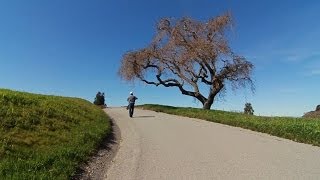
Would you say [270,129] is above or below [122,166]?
above

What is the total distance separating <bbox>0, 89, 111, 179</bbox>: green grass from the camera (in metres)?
10.0

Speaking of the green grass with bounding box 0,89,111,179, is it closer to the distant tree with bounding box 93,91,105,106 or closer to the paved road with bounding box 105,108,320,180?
the paved road with bounding box 105,108,320,180

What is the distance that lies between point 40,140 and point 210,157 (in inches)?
215

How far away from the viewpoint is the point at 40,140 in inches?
523

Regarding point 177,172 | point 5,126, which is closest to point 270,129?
point 177,172

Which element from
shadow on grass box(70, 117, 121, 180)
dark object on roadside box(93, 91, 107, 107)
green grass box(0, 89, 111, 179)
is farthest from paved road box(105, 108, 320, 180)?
dark object on roadside box(93, 91, 107, 107)

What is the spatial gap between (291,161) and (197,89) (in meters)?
32.6

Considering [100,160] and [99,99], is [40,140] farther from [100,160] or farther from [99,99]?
[99,99]

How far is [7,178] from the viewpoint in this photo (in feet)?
29.6

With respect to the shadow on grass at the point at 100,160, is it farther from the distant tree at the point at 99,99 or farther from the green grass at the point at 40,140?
the distant tree at the point at 99,99

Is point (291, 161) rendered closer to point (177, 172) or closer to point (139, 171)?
point (177, 172)

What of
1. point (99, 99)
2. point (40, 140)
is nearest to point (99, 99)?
point (99, 99)

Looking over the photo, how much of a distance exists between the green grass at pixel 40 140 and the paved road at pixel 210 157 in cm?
116

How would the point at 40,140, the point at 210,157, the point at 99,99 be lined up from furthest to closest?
the point at 99,99
the point at 40,140
the point at 210,157
